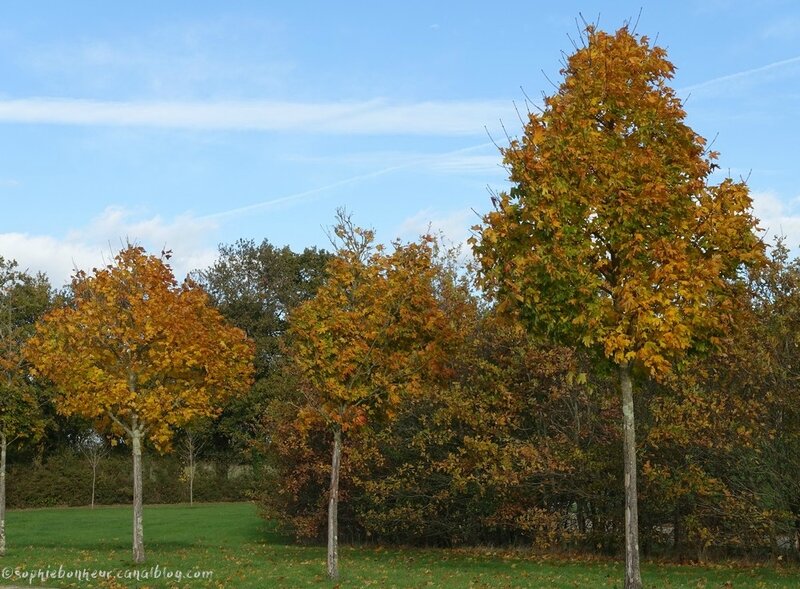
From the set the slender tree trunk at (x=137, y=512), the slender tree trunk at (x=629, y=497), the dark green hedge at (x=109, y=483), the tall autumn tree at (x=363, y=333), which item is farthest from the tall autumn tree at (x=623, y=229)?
the dark green hedge at (x=109, y=483)

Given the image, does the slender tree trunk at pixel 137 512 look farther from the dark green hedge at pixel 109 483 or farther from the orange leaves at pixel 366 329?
the dark green hedge at pixel 109 483

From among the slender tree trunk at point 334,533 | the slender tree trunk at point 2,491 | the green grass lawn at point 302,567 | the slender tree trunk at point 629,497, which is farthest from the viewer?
the slender tree trunk at point 2,491

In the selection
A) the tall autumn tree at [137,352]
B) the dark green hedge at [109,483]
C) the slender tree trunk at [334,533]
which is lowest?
the dark green hedge at [109,483]

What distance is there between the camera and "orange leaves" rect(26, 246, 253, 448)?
20.1 meters

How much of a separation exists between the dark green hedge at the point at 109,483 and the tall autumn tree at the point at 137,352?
30.3m

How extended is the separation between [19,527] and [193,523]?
24.2ft

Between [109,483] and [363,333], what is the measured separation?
131 ft

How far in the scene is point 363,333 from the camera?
59.8ft

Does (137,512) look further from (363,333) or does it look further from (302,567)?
(363,333)

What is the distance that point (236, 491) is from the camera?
5603 cm

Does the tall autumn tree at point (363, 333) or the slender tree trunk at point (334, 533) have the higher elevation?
the tall autumn tree at point (363, 333)

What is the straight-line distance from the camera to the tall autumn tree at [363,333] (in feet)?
59.5

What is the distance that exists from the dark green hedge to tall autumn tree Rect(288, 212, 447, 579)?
1337 inches

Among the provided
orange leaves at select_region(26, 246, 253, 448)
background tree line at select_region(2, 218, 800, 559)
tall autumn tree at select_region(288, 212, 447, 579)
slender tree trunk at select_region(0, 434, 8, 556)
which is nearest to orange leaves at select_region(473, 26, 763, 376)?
background tree line at select_region(2, 218, 800, 559)
